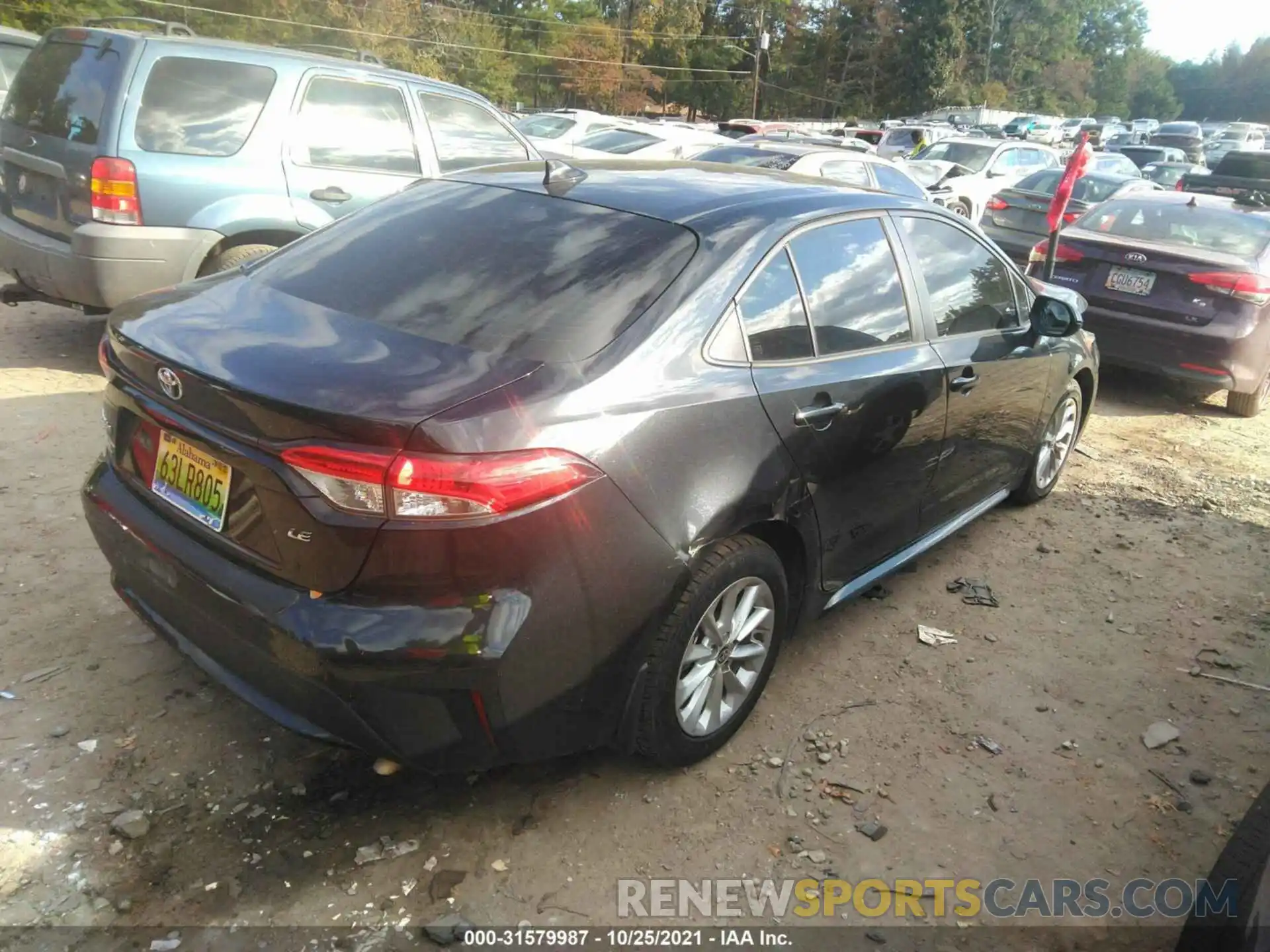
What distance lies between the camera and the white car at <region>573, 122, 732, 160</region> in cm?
1370

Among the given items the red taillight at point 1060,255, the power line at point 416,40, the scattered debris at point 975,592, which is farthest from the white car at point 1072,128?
the scattered debris at point 975,592

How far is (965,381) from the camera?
3.72 metres

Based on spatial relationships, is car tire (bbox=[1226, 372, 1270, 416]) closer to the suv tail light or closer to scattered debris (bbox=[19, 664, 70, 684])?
the suv tail light

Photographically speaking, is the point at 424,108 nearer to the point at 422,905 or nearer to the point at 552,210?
the point at 552,210

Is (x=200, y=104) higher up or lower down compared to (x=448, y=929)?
higher up

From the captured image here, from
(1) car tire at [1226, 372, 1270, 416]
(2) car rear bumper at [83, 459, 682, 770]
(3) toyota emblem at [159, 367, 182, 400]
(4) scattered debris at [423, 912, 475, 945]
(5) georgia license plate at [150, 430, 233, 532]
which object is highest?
(3) toyota emblem at [159, 367, 182, 400]

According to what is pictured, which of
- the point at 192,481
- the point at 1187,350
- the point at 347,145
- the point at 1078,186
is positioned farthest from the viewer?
the point at 1078,186

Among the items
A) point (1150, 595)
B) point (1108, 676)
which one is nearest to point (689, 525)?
point (1108, 676)

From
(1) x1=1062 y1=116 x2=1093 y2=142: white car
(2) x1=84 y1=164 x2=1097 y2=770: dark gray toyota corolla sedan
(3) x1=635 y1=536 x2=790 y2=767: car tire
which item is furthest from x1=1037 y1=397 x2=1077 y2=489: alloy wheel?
(1) x1=1062 y1=116 x2=1093 y2=142: white car

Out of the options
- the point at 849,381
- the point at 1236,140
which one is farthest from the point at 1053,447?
the point at 1236,140

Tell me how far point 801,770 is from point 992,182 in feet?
49.0

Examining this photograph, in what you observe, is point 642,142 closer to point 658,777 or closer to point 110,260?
point 110,260

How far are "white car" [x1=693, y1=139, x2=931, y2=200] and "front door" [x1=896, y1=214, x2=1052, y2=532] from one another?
5128mm

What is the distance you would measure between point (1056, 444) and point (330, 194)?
15.2 feet
